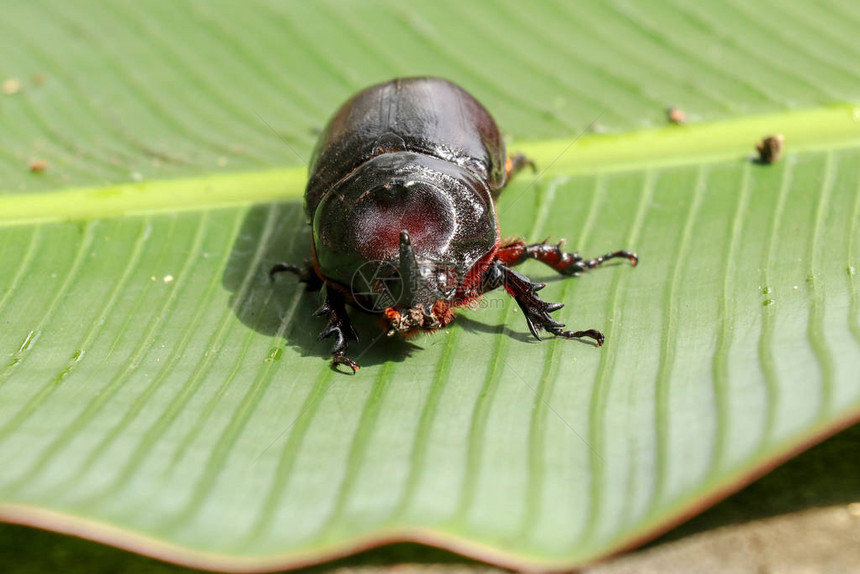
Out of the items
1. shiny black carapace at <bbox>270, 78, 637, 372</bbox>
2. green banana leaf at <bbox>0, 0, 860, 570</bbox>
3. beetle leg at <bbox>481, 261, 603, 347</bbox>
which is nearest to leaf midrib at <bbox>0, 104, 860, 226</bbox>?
green banana leaf at <bbox>0, 0, 860, 570</bbox>

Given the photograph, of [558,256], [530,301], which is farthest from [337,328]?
[558,256]

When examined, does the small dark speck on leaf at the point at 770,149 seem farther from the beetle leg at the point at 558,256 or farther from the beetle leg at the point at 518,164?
the beetle leg at the point at 518,164

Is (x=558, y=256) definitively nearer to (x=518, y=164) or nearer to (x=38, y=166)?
(x=518, y=164)

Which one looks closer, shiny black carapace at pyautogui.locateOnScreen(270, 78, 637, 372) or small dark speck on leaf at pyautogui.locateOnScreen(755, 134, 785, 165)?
shiny black carapace at pyautogui.locateOnScreen(270, 78, 637, 372)

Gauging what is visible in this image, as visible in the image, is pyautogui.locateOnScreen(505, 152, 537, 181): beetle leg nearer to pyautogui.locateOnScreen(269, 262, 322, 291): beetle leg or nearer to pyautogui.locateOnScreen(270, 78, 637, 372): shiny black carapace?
pyautogui.locateOnScreen(270, 78, 637, 372): shiny black carapace

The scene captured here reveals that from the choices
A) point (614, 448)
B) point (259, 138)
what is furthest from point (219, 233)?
point (614, 448)

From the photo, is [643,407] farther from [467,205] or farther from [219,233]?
[219,233]
